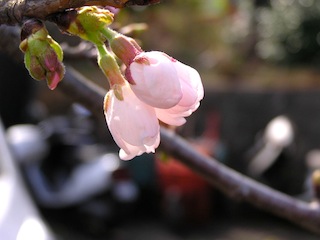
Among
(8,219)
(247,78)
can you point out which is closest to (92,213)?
(247,78)

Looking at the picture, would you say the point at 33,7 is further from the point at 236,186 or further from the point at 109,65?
the point at 236,186

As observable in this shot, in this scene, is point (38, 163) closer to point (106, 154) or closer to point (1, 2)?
point (106, 154)

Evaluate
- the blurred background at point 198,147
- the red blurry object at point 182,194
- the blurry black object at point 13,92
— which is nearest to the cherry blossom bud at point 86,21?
the blurred background at point 198,147

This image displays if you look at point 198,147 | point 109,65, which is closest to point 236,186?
point 109,65

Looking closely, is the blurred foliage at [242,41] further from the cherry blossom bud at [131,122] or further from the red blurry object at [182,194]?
the cherry blossom bud at [131,122]

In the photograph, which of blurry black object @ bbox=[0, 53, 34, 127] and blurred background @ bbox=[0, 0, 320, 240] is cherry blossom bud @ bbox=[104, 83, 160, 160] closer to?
blurred background @ bbox=[0, 0, 320, 240]

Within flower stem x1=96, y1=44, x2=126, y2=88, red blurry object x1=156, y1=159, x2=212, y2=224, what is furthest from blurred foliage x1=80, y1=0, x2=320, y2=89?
flower stem x1=96, y1=44, x2=126, y2=88
